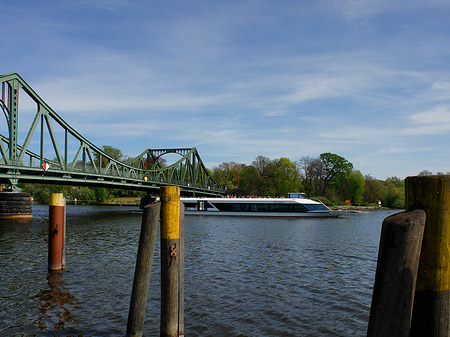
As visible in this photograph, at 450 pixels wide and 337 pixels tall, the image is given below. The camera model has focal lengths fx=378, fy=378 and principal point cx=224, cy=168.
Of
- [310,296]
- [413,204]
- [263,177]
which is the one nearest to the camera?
[413,204]

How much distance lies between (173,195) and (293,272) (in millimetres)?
8954

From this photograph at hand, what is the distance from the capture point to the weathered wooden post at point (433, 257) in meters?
3.35

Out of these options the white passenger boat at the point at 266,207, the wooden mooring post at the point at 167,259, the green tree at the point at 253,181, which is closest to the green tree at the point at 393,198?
the green tree at the point at 253,181

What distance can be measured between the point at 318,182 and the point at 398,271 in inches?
4128

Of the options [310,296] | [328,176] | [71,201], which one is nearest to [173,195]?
[310,296]

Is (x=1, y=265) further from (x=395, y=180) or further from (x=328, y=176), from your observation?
(x=395, y=180)

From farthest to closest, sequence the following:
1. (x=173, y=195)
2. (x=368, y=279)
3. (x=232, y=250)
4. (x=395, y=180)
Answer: (x=395, y=180), (x=232, y=250), (x=368, y=279), (x=173, y=195)

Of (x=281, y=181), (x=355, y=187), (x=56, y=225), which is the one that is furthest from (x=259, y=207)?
(x=355, y=187)

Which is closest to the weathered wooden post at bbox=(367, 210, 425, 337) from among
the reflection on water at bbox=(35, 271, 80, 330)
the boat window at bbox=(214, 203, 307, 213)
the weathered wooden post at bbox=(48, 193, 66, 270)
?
the reflection on water at bbox=(35, 271, 80, 330)

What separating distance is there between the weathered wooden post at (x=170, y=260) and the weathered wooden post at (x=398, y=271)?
10.0 feet

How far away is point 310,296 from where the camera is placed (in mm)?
10172

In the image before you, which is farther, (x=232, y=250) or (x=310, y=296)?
(x=232, y=250)

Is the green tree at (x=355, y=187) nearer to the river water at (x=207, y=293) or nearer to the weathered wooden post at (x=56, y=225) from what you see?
the river water at (x=207, y=293)

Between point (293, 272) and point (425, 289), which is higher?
point (425, 289)
